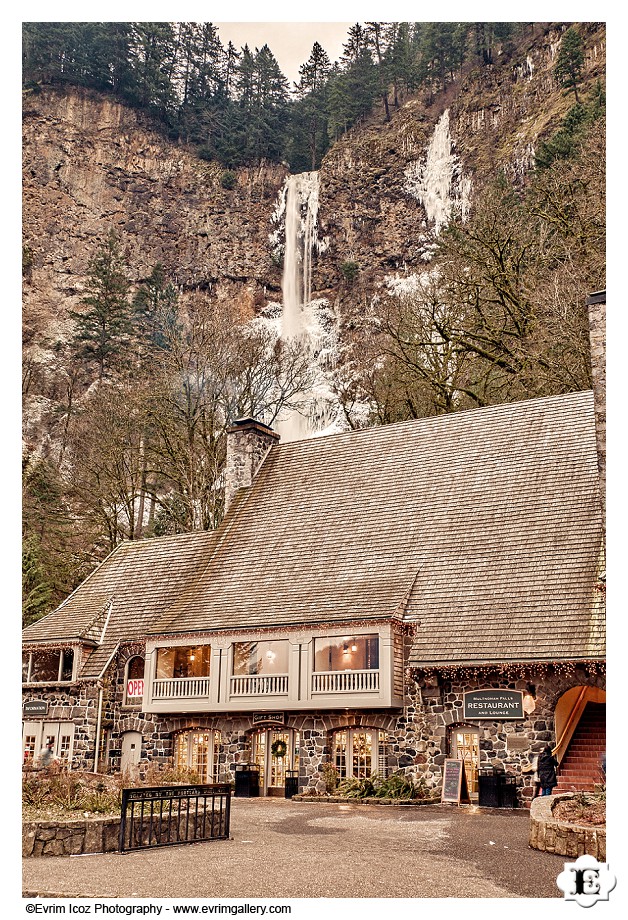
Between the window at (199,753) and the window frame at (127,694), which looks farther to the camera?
the window frame at (127,694)

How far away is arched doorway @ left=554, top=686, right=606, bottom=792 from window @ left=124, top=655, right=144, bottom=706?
9.11m

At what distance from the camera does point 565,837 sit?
909 cm

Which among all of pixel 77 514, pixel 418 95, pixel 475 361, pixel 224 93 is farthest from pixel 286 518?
pixel 224 93

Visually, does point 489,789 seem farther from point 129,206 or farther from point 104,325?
point 129,206

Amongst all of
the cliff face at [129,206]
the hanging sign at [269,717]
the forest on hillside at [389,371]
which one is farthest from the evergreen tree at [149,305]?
the hanging sign at [269,717]

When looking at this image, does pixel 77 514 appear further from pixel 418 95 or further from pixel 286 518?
pixel 418 95

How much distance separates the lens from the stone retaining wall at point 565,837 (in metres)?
8.68

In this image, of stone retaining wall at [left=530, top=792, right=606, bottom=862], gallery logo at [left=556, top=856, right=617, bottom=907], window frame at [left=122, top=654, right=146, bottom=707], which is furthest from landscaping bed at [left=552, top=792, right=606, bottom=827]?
window frame at [left=122, top=654, right=146, bottom=707]

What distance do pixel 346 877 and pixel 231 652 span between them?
10.3m

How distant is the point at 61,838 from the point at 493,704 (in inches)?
322

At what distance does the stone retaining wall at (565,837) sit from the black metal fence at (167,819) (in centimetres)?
361

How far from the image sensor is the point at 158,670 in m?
19.2

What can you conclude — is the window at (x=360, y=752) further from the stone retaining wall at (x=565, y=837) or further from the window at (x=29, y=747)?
the window at (x=29, y=747)

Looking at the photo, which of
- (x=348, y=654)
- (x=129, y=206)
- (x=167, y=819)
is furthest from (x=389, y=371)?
(x=129, y=206)
